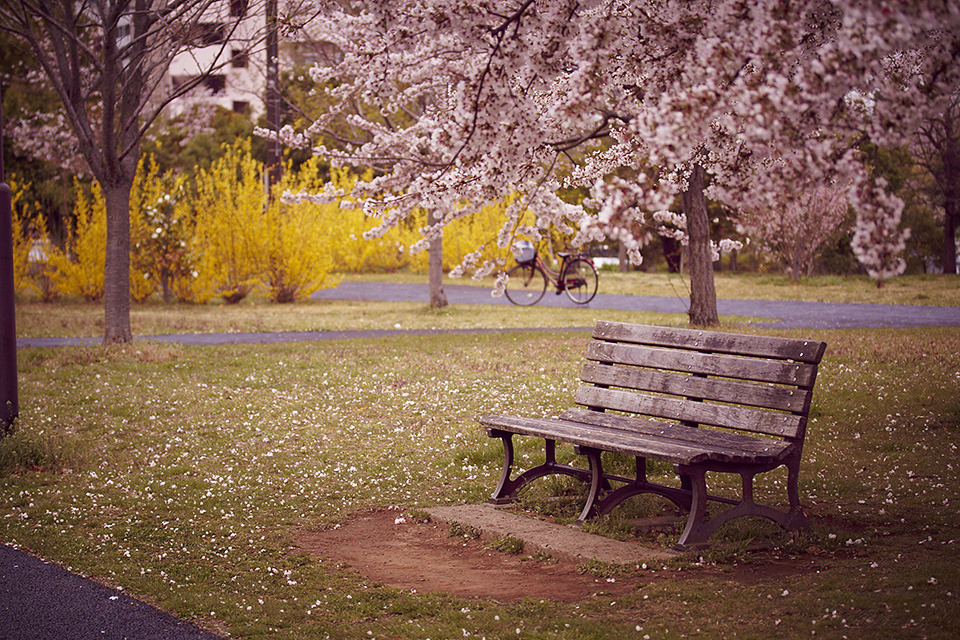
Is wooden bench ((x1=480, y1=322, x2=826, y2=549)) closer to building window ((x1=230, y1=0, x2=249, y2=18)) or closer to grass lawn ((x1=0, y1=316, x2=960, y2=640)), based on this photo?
grass lawn ((x1=0, y1=316, x2=960, y2=640))

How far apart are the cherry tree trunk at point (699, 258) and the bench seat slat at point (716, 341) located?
7544mm

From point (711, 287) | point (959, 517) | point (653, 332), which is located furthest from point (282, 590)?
point (711, 287)

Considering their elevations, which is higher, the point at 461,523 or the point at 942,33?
the point at 942,33

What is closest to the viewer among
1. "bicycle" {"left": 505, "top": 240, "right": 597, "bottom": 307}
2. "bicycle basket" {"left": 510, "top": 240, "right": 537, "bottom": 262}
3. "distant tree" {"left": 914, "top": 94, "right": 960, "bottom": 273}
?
"bicycle" {"left": 505, "top": 240, "right": 597, "bottom": 307}

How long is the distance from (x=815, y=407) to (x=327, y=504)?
474cm

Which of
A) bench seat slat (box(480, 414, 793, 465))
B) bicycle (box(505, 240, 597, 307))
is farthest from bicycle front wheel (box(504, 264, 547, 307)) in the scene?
bench seat slat (box(480, 414, 793, 465))

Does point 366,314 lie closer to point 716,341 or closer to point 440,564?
point 716,341

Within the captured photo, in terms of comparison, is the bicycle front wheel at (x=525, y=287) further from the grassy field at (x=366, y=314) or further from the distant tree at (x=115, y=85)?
the distant tree at (x=115, y=85)

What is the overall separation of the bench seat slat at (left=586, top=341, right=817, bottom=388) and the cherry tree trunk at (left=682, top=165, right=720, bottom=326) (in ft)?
25.1

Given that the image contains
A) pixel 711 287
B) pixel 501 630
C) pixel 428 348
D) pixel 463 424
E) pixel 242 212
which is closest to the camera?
pixel 501 630

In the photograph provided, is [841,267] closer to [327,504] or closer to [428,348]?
[428,348]

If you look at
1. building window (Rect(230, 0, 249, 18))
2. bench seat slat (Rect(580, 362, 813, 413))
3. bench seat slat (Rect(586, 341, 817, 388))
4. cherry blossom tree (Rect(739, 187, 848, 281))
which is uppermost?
building window (Rect(230, 0, 249, 18))

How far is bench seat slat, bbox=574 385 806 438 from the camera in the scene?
4836 millimetres

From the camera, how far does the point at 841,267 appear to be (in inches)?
1344
